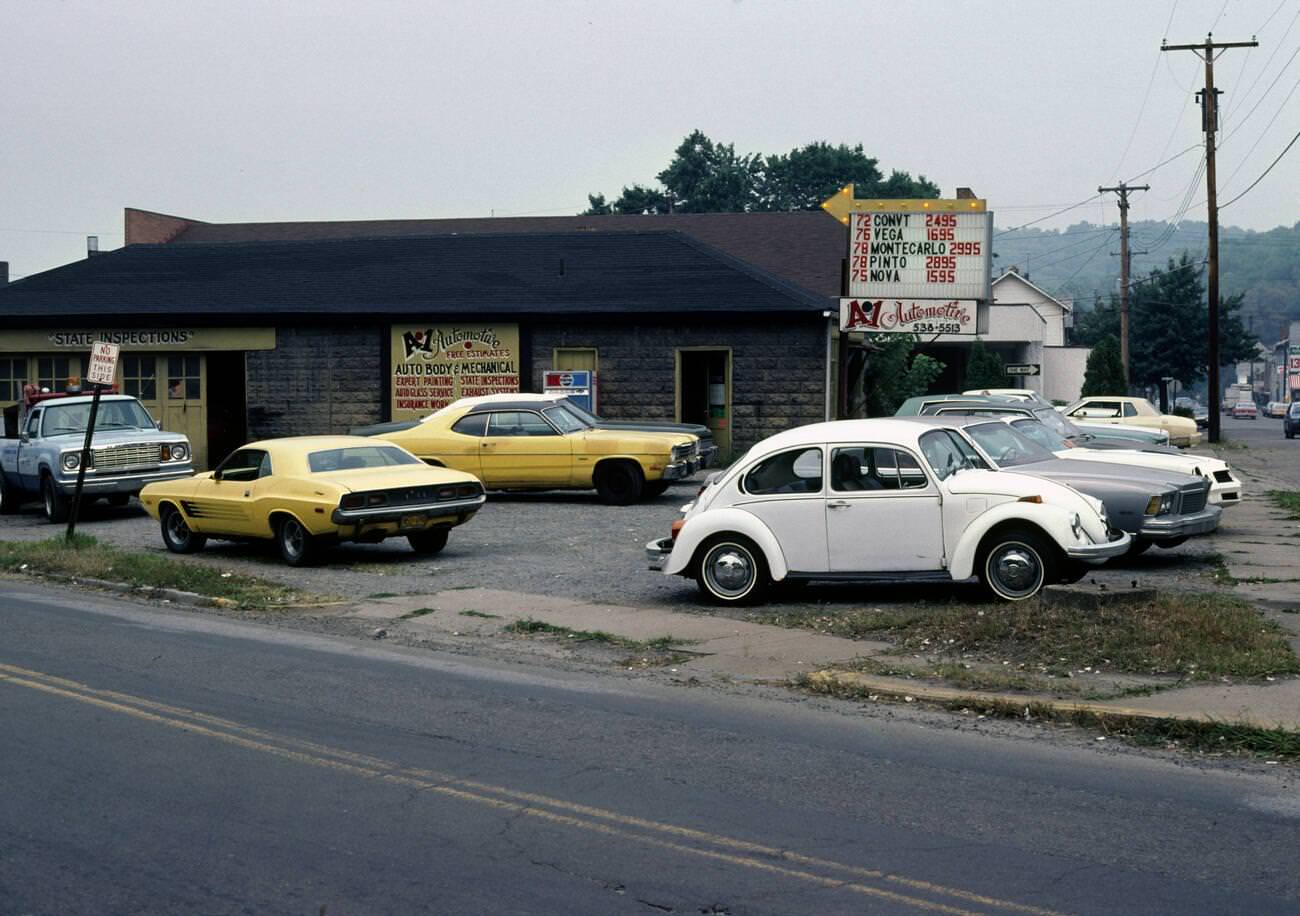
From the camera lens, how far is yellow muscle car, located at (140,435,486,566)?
1650 centimetres

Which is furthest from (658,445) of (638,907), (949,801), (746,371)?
(638,907)

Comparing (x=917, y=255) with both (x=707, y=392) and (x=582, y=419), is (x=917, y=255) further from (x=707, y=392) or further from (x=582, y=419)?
(x=707, y=392)

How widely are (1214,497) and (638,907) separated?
13.4 metres

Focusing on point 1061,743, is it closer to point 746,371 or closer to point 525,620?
point 525,620

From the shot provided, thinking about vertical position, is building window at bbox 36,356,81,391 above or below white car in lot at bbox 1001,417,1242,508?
above

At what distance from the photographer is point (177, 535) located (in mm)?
18453

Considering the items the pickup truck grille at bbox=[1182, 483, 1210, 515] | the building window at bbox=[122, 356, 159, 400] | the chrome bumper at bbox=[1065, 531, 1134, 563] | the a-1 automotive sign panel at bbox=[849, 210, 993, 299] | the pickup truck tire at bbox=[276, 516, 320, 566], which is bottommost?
the pickup truck tire at bbox=[276, 516, 320, 566]

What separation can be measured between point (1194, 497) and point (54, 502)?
16.8 m

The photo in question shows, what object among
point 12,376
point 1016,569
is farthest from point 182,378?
point 1016,569

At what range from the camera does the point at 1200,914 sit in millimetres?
5473

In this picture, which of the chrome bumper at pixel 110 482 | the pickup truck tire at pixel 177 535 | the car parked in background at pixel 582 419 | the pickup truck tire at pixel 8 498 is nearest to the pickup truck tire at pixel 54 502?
the chrome bumper at pixel 110 482

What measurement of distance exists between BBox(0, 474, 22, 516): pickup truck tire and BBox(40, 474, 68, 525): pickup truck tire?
1.37 metres

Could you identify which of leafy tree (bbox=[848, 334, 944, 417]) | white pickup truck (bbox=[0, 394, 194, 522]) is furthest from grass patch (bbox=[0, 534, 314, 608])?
leafy tree (bbox=[848, 334, 944, 417])

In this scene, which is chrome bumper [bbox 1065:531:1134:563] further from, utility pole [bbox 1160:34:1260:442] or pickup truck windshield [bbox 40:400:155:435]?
utility pole [bbox 1160:34:1260:442]
